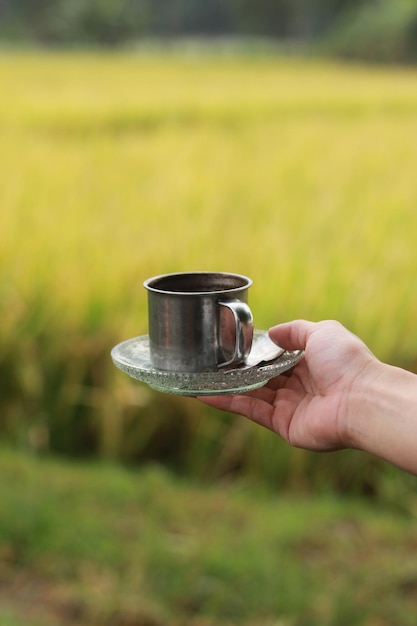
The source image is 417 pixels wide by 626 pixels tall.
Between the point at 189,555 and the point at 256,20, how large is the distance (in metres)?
4.74

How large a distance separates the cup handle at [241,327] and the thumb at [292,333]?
9 cm

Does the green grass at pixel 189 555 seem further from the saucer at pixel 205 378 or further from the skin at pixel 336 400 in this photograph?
the saucer at pixel 205 378

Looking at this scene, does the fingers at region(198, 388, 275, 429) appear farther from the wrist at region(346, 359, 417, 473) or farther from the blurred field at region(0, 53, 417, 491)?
the blurred field at region(0, 53, 417, 491)

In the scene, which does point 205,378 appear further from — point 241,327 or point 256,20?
point 256,20

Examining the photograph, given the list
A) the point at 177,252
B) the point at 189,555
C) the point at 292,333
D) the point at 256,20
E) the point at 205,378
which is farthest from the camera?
the point at 256,20

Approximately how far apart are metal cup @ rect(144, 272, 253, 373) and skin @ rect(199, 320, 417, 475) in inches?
4.1

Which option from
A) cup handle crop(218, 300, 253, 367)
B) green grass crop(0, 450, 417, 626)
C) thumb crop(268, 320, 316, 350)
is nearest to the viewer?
cup handle crop(218, 300, 253, 367)

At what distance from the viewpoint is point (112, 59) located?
709 cm

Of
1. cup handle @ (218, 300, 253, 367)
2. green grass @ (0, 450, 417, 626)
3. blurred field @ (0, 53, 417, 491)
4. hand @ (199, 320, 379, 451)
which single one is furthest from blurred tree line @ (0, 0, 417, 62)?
cup handle @ (218, 300, 253, 367)

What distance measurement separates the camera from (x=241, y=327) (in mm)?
788

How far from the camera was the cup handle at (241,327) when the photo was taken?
2.56 ft

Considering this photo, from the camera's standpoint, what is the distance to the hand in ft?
2.88

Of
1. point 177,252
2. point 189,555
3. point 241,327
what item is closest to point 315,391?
point 241,327

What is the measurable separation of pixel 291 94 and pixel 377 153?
1.84 m
